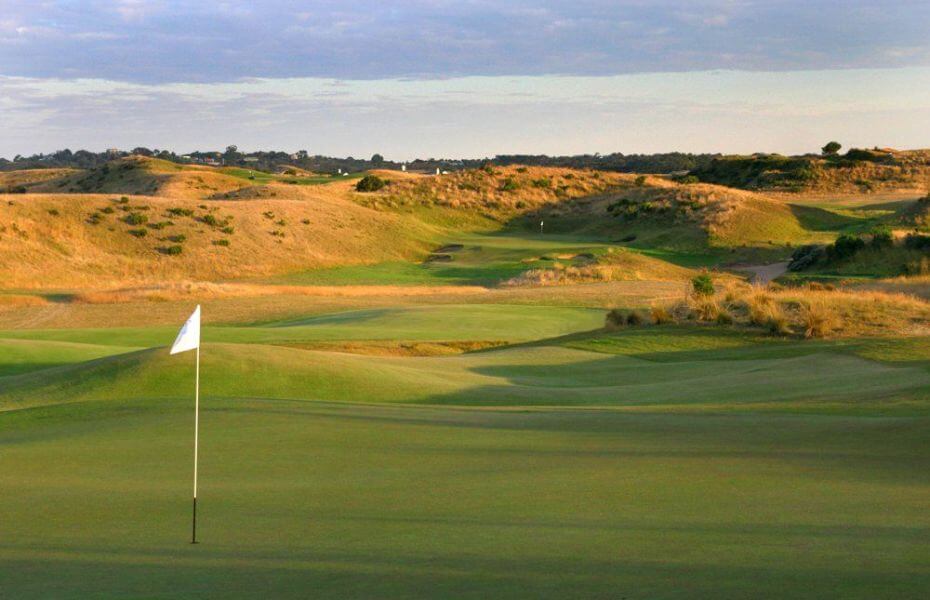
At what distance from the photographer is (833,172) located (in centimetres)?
10625

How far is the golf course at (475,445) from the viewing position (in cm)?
725

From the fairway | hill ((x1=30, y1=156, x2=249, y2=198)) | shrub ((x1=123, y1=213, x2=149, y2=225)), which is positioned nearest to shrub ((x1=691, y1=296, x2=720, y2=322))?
the fairway

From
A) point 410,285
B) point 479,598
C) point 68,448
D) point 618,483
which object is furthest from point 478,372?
point 410,285

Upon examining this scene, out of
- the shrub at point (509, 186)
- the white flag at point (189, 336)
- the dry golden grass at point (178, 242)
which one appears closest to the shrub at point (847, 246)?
the dry golden grass at point (178, 242)

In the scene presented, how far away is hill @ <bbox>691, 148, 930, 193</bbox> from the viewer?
103 meters

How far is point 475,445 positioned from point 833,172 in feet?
329

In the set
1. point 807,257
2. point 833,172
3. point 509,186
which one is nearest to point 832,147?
point 833,172

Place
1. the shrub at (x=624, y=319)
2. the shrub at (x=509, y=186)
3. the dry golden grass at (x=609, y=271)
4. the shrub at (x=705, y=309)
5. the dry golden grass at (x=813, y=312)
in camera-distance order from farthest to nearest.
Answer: the shrub at (x=509, y=186)
the dry golden grass at (x=609, y=271)
the shrub at (x=624, y=319)
the shrub at (x=705, y=309)
the dry golden grass at (x=813, y=312)

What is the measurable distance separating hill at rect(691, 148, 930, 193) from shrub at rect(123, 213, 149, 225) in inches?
2292

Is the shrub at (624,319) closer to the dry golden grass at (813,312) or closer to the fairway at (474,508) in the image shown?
the dry golden grass at (813,312)

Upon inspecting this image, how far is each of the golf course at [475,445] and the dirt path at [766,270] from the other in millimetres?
5910

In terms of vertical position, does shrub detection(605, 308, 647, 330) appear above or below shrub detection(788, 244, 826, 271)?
below

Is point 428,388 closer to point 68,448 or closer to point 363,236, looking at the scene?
point 68,448

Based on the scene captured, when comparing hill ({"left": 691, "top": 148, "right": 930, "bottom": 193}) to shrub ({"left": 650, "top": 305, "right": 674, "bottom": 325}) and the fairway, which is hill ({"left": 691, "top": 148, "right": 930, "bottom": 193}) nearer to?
shrub ({"left": 650, "top": 305, "right": 674, "bottom": 325})
